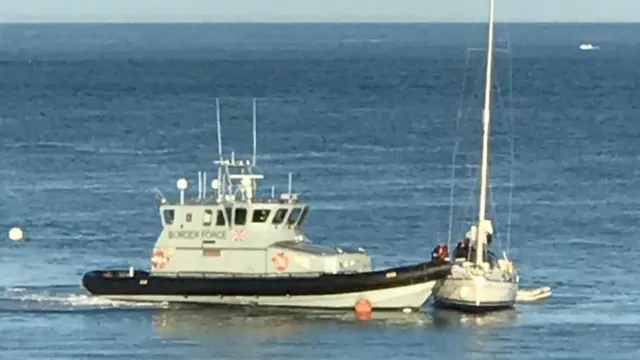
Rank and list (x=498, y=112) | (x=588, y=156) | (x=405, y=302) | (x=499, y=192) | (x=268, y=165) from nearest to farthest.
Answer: (x=405, y=302) → (x=499, y=192) → (x=268, y=165) → (x=588, y=156) → (x=498, y=112)

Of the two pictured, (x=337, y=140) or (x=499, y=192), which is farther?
(x=337, y=140)

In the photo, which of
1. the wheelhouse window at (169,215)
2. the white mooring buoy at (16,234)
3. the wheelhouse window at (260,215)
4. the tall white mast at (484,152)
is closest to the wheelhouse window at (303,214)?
the wheelhouse window at (260,215)

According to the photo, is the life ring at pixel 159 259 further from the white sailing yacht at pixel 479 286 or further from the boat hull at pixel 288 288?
the white sailing yacht at pixel 479 286

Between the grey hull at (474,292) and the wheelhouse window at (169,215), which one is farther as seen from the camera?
the wheelhouse window at (169,215)

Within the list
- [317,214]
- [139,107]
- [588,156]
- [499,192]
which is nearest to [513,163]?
[588,156]

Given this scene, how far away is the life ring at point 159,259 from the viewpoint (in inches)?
2491

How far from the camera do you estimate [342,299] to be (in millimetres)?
62281

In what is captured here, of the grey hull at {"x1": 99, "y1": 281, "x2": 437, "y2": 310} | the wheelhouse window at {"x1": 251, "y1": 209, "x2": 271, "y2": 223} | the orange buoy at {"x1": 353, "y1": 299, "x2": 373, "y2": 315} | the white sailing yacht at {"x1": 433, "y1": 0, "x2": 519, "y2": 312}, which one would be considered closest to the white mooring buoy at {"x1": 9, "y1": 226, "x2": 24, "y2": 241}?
the grey hull at {"x1": 99, "y1": 281, "x2": 437, "y2": 310}

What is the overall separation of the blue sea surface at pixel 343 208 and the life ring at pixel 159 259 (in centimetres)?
96

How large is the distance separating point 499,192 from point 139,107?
220 feet

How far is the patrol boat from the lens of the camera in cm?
6206

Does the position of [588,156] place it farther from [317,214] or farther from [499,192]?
[317,214]

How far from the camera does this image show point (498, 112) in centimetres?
14612

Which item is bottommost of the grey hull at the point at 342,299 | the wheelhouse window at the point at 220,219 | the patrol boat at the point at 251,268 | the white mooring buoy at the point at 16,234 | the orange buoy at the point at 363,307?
the orange buoy at the point at 363,307
